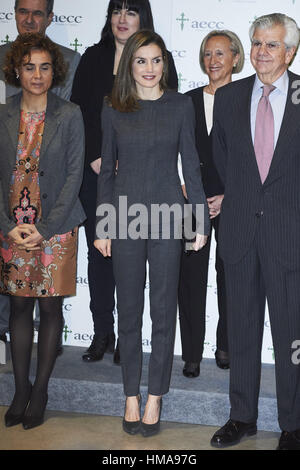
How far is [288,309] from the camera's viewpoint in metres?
2.91

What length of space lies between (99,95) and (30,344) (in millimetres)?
1291

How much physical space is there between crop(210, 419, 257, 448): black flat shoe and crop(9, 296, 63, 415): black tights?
33.0 inches

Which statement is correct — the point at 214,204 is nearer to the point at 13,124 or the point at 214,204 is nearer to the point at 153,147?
the point at 153,147

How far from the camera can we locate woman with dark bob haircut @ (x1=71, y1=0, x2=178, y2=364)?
346 cm

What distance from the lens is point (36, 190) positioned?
3.13 m

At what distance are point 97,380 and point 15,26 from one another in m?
2.14

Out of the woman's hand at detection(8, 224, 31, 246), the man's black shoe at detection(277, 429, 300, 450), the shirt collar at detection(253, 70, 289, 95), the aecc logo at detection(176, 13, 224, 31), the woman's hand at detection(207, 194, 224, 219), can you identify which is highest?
the aecc logo at detection(176, 13, 224, 31)

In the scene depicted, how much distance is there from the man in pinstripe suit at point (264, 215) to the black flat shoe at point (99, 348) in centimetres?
92

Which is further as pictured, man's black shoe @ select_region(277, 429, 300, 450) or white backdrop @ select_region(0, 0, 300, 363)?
white backdrop @ select_region(0, 0, 300, 363)

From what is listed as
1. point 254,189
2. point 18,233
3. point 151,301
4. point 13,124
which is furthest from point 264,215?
point 13,124

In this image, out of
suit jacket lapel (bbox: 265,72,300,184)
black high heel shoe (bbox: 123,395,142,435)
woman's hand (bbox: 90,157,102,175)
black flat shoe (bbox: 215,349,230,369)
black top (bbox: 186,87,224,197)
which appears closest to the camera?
suit jacket lapel (bbox: 265,72,300,184)

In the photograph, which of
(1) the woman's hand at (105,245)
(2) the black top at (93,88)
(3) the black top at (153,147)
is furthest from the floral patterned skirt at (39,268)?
(2) the black top at (93,88)

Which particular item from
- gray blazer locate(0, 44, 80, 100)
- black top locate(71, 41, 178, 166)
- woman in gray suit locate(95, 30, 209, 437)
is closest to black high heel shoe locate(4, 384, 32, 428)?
woman in gray suit locate(95, 30, 209, 437)

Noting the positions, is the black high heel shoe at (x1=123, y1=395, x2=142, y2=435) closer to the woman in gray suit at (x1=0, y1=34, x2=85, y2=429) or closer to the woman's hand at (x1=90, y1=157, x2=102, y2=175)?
the woman in gray suit at (x1=0, y1=34, x2=85, y2=429)
